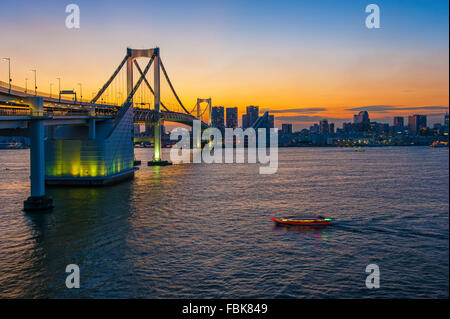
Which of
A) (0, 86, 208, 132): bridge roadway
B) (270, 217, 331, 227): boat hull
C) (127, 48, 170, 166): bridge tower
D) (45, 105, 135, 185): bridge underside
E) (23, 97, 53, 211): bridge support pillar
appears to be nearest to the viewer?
(270, 217, 331, 227): boat hull

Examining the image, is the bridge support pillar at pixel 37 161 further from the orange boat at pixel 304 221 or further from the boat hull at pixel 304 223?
the boat hull at pixel 304 223

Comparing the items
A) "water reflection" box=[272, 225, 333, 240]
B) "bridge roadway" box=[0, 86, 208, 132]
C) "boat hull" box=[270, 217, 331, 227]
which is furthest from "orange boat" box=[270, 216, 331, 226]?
"bridge roadway" box=[0, 86, 208, 132]

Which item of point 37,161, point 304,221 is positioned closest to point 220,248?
point 304,221

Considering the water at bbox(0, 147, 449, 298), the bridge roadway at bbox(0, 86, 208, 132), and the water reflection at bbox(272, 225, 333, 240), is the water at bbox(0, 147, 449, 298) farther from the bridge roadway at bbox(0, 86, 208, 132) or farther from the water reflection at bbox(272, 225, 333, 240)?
the bridge roadway at bbox(0, 86, 208, 132)

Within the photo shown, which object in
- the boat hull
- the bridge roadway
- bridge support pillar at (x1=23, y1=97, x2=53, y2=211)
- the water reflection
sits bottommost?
the water reflection

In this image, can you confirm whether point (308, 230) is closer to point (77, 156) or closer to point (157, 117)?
point (77, 156)

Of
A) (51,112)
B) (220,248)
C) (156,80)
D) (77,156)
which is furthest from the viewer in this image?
(156,80)

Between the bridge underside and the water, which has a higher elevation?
the bridge underside
